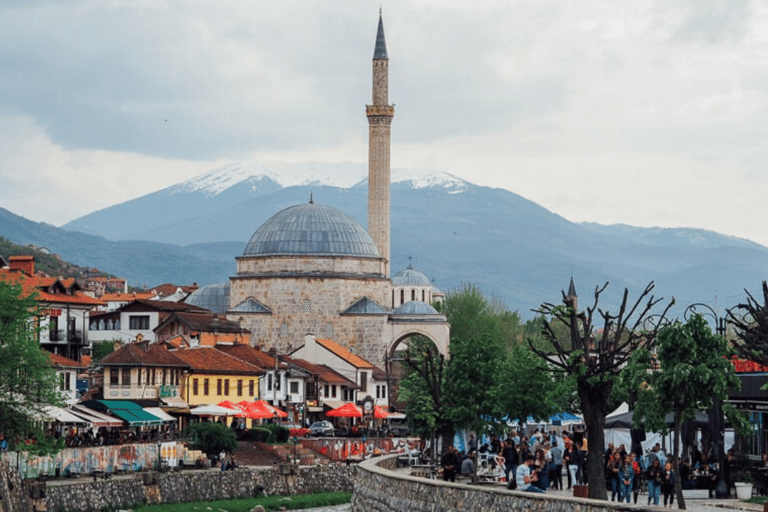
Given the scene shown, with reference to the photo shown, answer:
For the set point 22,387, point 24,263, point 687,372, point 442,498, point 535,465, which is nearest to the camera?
point 687,372

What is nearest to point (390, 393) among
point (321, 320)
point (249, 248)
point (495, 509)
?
point (321, 320)

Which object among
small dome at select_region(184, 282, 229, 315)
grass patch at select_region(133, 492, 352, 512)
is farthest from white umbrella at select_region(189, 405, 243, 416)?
small dome at select_region(184, 282, 229, 315)

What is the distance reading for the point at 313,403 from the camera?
83.1 m

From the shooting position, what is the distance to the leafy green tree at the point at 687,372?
26.5 meters

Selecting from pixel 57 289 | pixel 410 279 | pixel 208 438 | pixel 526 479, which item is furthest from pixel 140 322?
pixel 526 479

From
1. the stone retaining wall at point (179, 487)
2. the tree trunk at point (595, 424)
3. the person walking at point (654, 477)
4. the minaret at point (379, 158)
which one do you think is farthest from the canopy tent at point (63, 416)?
the minaret at point (379, 158)

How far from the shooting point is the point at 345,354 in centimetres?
9588

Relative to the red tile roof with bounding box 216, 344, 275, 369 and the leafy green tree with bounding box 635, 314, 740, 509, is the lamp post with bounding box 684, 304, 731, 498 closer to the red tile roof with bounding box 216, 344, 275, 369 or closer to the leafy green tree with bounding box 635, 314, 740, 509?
the leafy green tree with bounding box 635, 314, 740, 509

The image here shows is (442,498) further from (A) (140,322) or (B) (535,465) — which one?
(A) (140,322)

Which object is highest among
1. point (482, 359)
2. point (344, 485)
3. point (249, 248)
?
point (249, 248)

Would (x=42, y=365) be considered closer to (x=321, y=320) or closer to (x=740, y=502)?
(x=740, y=502)

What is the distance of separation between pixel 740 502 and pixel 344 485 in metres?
30.1

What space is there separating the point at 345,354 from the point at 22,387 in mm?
55101

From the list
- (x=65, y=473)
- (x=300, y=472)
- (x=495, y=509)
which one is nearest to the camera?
(x=495, y=509)
